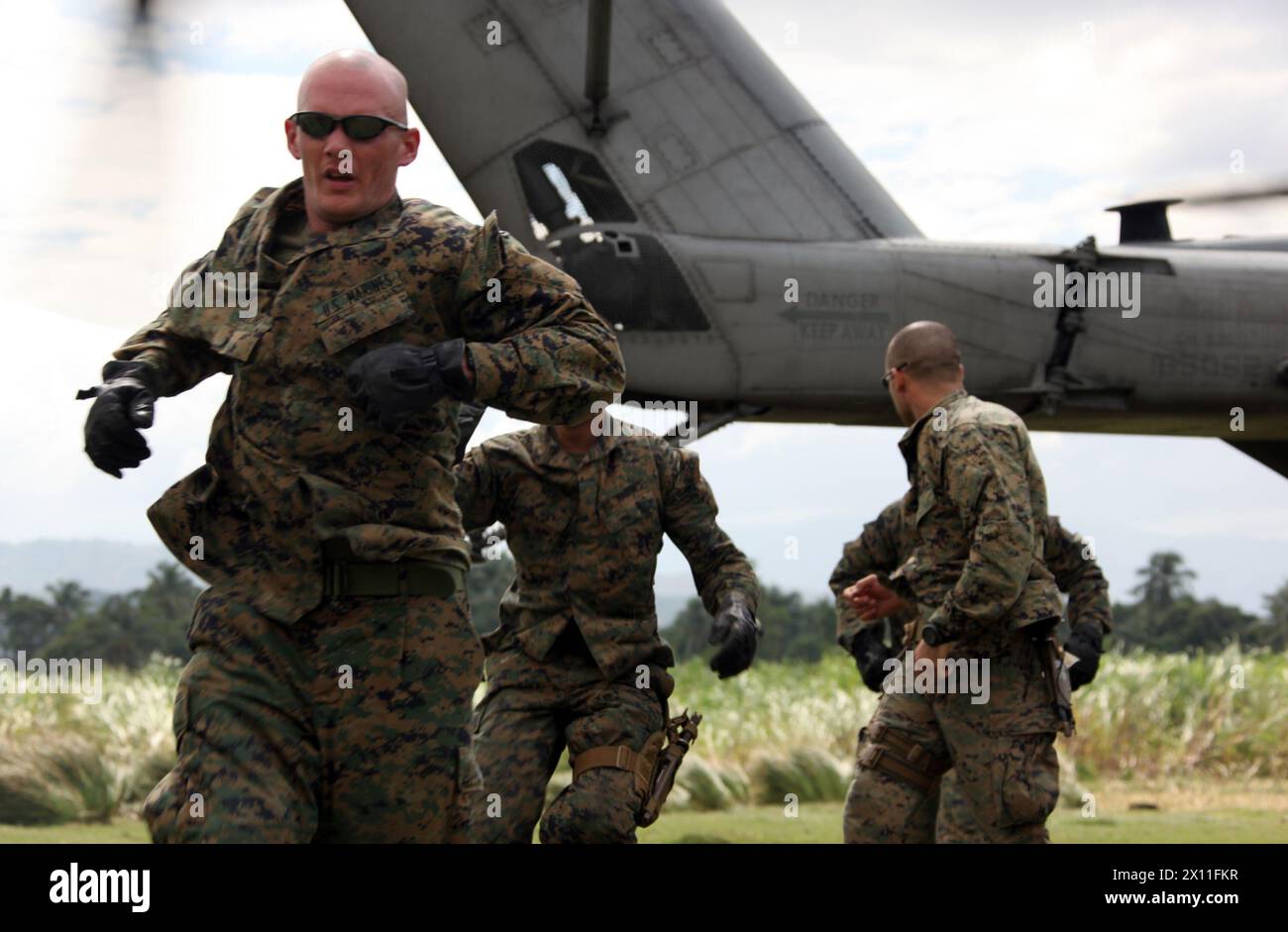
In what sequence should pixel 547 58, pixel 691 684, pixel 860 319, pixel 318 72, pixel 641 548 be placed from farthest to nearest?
pixel 691 684 < pixel 547 58 < pixel 860 319 < pixel 641 548 < pixel 318 72

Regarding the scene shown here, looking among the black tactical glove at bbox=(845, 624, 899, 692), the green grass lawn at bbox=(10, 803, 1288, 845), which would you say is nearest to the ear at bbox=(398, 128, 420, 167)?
the black tactical glove at bbox=(845, 624, 899, 692)

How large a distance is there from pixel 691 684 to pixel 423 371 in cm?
Answer: 932

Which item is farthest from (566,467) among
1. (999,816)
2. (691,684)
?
(691,684)

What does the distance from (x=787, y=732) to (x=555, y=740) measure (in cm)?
579

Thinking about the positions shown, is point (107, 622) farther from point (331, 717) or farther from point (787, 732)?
point (331, 717)

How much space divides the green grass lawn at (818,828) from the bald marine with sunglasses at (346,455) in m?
5.10

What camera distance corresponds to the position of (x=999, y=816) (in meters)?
5.08

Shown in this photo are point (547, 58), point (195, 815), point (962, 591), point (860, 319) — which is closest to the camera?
point (195, 815)

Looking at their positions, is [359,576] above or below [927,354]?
below

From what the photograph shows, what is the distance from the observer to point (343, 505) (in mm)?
3320

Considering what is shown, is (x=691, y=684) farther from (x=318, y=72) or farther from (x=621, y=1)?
(x=318, y=72)

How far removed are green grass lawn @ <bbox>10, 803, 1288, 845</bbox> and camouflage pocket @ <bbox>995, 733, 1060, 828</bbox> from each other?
10.2 ft

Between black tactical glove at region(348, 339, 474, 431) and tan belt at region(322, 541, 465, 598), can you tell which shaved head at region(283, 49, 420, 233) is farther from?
tan belt at region(322, 541, 465, 598)

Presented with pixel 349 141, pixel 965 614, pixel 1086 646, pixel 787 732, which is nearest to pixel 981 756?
pixel 965 614
